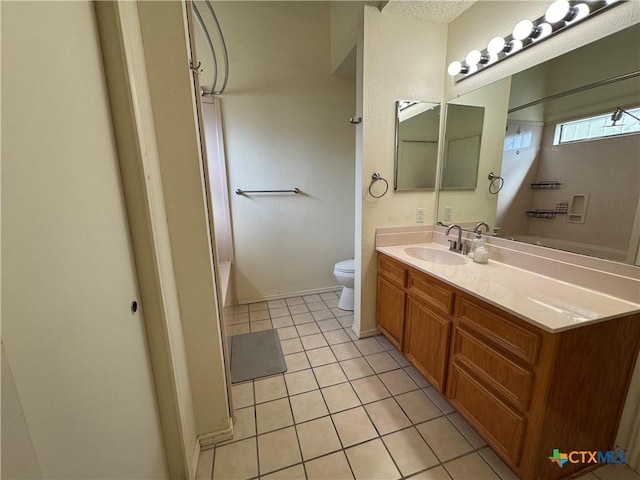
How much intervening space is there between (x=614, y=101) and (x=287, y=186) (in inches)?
89.7

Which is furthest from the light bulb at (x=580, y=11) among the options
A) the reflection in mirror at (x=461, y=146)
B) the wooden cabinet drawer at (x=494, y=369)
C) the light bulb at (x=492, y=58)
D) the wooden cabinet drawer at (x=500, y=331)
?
the wooden cabinet drawer at (x=494, y=369)

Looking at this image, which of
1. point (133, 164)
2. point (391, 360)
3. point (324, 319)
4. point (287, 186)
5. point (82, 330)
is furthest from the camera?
point (287, 186)

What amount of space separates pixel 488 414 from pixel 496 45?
1973mm

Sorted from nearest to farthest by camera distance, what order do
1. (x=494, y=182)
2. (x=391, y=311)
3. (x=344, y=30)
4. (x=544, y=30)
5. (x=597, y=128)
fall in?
(x=597, y=128) < (x=544, y=30) < (x=494, y=182) < (x=391, y=311) < (x=344, y=30)

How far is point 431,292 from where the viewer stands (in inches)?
59.0

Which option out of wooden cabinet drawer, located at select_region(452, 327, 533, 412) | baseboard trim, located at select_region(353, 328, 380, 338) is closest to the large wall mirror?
wooden cabinet drawer, located at select_region(452, 327, 533, 412)

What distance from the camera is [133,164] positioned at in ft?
2.76

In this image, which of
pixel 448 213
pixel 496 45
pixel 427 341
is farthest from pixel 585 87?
pixel 427 341

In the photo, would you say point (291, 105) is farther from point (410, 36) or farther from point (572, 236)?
point (572, 236)

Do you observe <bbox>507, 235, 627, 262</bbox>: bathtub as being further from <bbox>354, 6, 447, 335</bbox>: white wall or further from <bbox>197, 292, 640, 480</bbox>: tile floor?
<bbox>197, 292, 640, 480</bbox>: tile floor

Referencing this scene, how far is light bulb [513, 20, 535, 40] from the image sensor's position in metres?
1.35

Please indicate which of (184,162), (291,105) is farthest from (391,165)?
(184,162)

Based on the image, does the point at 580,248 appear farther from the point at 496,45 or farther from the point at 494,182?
the point at 496,45

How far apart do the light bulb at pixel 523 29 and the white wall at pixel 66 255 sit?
1877 millimetres
